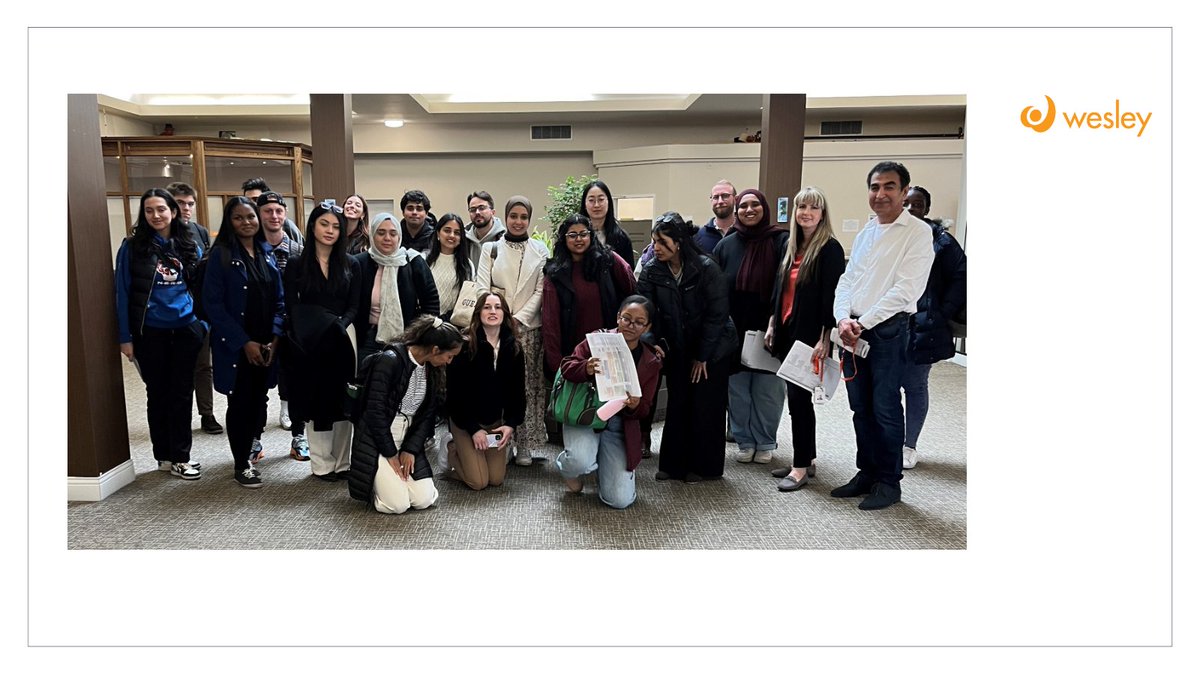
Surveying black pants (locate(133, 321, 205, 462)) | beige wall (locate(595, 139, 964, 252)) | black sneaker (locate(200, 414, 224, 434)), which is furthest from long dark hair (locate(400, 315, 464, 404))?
beige wall (locate(595, 139, 964, 252))

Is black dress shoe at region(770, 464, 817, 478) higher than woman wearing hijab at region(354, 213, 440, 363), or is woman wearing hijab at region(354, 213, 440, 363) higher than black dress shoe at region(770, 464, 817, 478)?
woman wearing hijab at region(354, 213, 440, 363)

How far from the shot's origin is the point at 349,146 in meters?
4.48

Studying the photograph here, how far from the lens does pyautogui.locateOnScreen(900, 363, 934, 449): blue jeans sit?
327 cm

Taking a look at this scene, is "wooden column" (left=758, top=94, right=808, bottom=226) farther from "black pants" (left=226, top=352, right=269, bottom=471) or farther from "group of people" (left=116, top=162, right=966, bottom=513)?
"black pants" (left=226, top=352, right=269, bottom=471)

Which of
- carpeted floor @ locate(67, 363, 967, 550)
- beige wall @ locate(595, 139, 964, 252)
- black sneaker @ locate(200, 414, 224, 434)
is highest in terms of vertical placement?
beige wall @ locate(595, 139, 964, 252)

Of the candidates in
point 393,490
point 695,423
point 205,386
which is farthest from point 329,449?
point 695,423

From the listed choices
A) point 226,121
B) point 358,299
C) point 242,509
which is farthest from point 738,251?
point 226,121

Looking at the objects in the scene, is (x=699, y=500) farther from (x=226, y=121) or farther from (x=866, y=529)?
(x=226, y=121)

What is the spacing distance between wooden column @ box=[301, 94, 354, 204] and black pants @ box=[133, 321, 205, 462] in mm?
1462

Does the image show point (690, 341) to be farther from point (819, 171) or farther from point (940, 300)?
point (819, 171)

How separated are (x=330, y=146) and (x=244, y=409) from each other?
6.47ft

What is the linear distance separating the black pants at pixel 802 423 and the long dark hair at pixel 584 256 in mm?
1031
